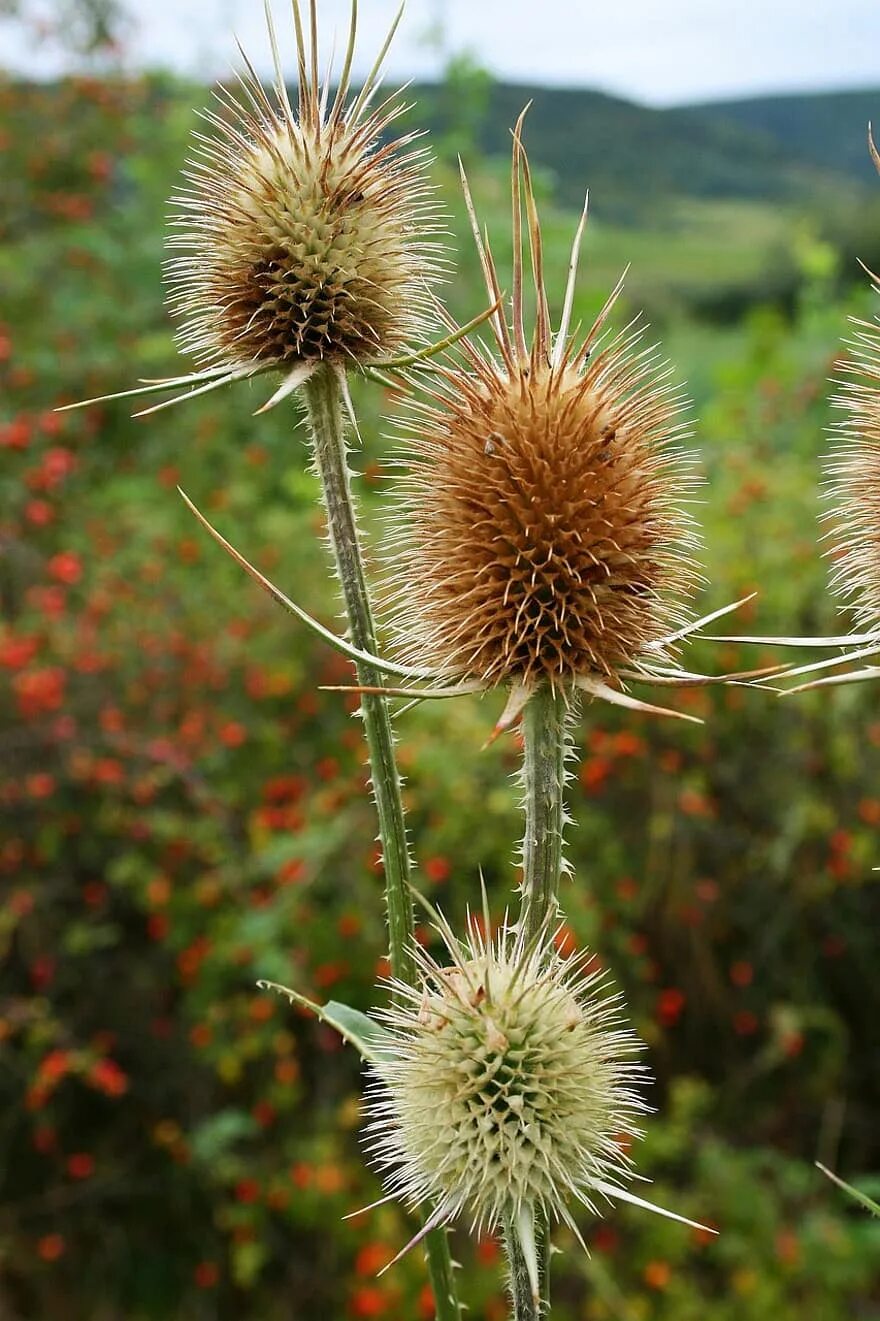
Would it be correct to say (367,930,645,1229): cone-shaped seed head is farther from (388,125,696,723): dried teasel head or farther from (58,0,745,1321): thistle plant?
(388,125,696,723): dried teasel head

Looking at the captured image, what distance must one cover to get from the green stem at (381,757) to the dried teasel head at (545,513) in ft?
0.36

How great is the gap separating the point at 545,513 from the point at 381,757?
0.41m

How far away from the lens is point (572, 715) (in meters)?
1.65

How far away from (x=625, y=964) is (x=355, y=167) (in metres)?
3.50

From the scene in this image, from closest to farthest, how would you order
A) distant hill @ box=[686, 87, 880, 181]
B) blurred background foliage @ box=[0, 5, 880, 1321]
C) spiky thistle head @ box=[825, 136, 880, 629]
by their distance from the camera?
spiky thistle head @ box=[825, 136, 880, 629] → blurred background foliage @ box=[0, 5, 880, 1321] → distant hill @ box=[686, 87, 880, 181]

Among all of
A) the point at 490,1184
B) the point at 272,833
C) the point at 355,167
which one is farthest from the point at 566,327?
the point at 272,833

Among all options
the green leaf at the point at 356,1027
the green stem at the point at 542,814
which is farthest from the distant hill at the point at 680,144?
the green leaf at the point at 356,1027

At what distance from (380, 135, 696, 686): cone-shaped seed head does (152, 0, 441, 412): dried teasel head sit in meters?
0.17

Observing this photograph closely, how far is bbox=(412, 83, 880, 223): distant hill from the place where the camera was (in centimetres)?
1011

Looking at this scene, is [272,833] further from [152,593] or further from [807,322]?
[807,322]

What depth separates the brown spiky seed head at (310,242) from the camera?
173 centimetres

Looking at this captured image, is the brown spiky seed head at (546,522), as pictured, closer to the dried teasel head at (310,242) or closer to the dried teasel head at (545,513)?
the dried teasel head at (545,513)

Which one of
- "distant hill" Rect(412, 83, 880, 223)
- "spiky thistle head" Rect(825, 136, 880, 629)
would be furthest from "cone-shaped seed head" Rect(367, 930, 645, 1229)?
"distant hill" Rect(412, 83, 880, 223)

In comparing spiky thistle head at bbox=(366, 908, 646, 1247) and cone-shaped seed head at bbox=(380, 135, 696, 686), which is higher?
cone-shaped seed head at bbox=(380, 135, 696, 686)
